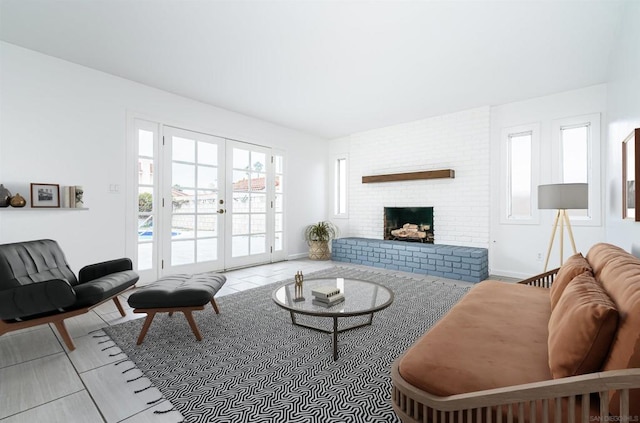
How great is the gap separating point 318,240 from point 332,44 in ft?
12.5

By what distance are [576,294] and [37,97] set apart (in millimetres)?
4648

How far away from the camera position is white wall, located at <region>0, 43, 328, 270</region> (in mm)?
2930

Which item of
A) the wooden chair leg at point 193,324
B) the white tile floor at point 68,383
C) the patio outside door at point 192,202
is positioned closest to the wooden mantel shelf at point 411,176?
the patio outside door at point 192,202

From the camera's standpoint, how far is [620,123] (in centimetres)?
271

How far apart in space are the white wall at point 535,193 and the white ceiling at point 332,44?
255mm

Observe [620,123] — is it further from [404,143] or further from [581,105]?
[404,143]

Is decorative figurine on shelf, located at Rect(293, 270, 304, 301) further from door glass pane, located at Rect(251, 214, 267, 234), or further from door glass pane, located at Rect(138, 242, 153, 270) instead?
door glass pane, located at Rect(251, 214, 267, 234)

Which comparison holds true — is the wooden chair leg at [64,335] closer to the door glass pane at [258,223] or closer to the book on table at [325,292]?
the book on table at [325,292]

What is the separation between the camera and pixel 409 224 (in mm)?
5555

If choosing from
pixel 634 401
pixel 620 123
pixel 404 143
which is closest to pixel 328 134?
pixel 404 143

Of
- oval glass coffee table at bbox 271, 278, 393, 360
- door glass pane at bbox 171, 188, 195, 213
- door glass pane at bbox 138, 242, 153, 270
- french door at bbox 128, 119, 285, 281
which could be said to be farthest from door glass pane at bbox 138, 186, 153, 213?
oval glass coffee table at bbox 271, 278, 393, 360

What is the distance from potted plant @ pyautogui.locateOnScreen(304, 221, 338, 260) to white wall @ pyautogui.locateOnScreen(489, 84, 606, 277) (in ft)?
9.48

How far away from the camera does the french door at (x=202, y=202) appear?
12.9 ft

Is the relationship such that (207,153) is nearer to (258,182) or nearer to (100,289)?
(258,182)
